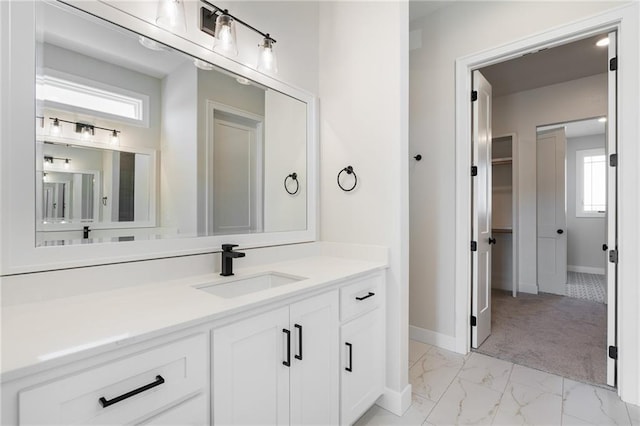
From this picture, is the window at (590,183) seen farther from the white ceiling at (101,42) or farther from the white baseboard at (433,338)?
the white ceiling at (101,42)

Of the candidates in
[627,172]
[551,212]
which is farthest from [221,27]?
[551,212]

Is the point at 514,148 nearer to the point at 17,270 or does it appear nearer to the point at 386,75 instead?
the point at 386,75

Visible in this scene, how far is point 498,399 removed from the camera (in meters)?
1.92

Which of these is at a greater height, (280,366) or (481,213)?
(481,213)

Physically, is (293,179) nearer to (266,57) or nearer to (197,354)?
(266,57)

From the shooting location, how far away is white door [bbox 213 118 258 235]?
5.56 feet

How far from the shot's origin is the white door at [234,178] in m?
1.69

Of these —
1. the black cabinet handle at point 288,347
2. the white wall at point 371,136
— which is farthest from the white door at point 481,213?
the black cabinet handle at point 288,347

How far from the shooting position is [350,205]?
204 cm

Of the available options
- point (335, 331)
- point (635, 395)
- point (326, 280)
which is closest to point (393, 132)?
point (326, 280)

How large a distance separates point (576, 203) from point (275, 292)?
23.5 ft

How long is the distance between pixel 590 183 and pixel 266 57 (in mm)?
6913

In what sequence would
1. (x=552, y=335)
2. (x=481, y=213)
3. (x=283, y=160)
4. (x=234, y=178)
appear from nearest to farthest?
(x=234, y=178), (x=283, y=160), (x=481, y=213), (x=552, y=335)

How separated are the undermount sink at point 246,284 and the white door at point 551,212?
4.32m
